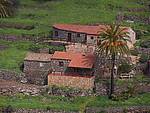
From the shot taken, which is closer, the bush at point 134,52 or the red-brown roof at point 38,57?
the red-brown roof at point 38,57

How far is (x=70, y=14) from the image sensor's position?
134 meters

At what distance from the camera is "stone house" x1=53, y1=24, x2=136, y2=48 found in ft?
386

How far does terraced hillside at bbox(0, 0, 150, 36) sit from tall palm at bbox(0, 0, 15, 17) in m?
1.12

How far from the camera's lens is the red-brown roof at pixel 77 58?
351ft

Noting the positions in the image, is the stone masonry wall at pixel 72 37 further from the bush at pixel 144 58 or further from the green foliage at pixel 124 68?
the green foliage at pixel 124 68

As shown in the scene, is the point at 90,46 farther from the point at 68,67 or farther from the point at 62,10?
the point at 62,10

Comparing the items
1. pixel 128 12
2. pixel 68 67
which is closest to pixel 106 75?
pixel 68 67

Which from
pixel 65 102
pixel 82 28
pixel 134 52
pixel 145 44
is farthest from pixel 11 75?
pixel 145 44

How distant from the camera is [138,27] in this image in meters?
126

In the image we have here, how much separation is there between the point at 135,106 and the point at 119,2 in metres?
42.5

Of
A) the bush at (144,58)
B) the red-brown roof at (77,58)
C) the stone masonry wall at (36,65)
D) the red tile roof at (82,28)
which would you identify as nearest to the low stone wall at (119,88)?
the red-brown roof at (77,58)

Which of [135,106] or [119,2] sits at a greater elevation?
[119,2]

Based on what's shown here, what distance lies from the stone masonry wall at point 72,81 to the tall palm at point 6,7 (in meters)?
18.7

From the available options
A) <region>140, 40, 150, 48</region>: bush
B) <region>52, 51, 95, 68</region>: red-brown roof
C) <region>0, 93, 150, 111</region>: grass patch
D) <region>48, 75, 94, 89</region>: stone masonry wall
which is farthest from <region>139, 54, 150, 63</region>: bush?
<region>48, 75, 94, 89</region>: stone masonry wall
